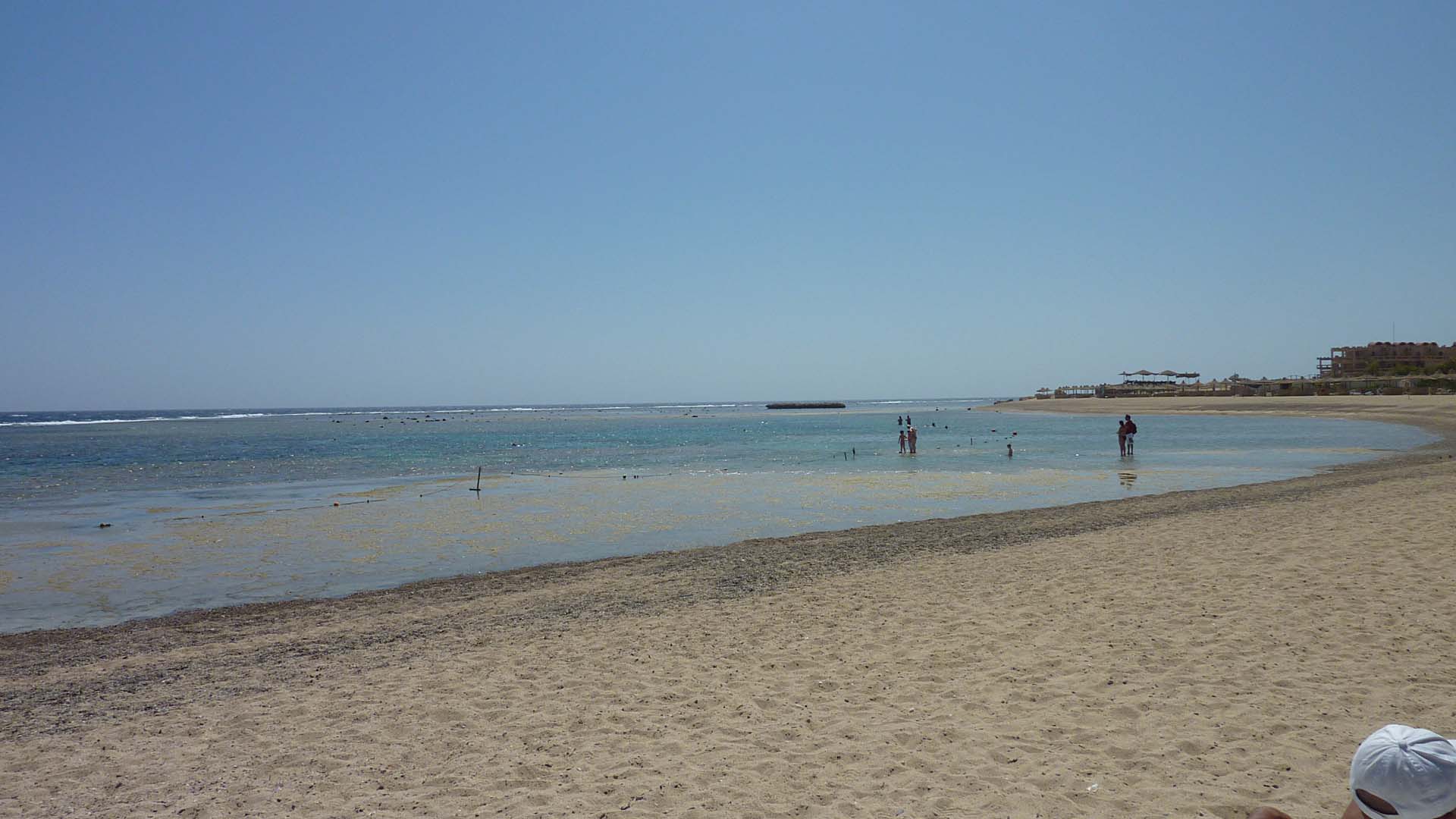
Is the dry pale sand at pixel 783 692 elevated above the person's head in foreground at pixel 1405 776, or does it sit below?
below

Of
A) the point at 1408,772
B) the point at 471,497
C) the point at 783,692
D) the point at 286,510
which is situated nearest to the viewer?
the point at 1408,772

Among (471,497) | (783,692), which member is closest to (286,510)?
A: (471,497)

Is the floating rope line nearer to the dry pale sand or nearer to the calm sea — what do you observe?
the calm sea

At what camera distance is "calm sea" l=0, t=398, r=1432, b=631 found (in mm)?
13773

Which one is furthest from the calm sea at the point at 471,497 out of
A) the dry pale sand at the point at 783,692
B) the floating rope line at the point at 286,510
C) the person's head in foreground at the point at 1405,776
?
the person's head in foreground at the point at 1405,776

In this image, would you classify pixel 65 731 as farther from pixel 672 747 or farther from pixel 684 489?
pixel 684 489

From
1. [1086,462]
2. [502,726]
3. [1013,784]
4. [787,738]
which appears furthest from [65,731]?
[1086,462]

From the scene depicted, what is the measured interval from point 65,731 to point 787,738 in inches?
217

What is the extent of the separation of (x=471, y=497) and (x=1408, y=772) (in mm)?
24055

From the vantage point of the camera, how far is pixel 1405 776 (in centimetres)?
222

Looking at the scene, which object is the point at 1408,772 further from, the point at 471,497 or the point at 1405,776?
the point at 471,497

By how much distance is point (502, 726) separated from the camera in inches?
236

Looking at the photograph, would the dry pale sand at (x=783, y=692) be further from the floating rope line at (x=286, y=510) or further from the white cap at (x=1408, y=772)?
the floating rope line at (x=286, y=510)

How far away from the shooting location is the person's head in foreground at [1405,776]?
2191 mm
